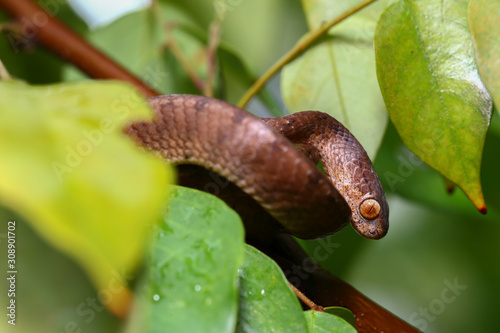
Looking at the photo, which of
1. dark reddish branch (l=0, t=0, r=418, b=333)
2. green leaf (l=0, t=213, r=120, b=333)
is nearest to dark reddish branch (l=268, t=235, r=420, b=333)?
dark reddish branch (l=0, t=0, r=418, b=333)

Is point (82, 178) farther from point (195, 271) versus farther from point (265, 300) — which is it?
point (265, 300)

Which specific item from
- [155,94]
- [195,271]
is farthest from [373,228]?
[155,94]

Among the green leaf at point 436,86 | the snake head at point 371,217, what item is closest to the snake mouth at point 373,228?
the snake head at point 371,217

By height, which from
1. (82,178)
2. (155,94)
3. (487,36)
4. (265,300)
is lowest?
(155,94)

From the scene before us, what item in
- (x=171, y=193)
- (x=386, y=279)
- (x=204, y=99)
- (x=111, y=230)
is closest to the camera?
(x=111, y=230)

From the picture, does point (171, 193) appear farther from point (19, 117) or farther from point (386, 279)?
point (386, 279)

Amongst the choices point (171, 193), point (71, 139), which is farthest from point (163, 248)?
point (71, 139)
